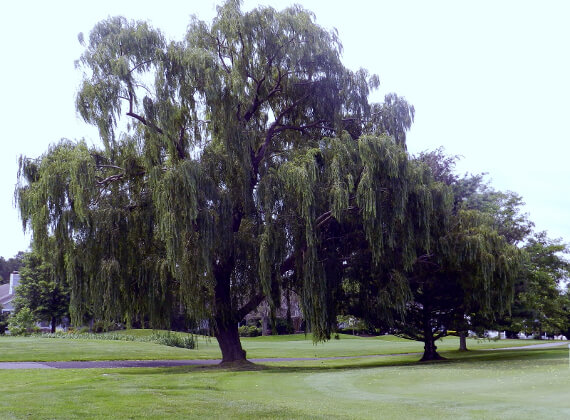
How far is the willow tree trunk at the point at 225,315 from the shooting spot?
21.8 m

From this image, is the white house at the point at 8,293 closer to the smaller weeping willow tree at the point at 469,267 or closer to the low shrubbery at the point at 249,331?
the low shrubbery at the point at 249,331

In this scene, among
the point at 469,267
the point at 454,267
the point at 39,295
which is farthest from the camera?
the point at 39,295

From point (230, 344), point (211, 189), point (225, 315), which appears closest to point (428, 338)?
point (230, 344)

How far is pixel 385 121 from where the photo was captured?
23.8 meters

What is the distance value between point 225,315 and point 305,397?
9.77m

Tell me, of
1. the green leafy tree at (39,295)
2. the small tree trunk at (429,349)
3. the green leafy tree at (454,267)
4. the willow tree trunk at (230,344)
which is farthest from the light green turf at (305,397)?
the green leafy tree at (39,295)

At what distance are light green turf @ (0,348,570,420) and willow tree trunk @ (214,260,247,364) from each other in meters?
4.43

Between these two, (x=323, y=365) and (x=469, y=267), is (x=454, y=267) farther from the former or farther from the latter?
(x=323, y=365)

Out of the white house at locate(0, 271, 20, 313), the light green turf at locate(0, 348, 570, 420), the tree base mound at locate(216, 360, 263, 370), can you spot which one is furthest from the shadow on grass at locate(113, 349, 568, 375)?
the white house at locate(0, 271, 20, 313)

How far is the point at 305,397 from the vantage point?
12.7 m

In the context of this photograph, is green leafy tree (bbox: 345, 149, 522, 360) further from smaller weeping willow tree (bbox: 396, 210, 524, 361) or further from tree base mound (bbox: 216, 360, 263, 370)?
tree base mound (bbox: 216, 360, 263, 370)

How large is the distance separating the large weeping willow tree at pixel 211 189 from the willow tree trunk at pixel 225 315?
65mm

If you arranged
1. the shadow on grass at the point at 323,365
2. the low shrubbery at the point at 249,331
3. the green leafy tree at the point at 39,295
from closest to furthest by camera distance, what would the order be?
the shadow on grass at the point at 323,365
the green leafy tree at the point at 39,295
the low shrubbery at the point at 249,331

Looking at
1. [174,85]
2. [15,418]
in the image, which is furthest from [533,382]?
[174,85]
